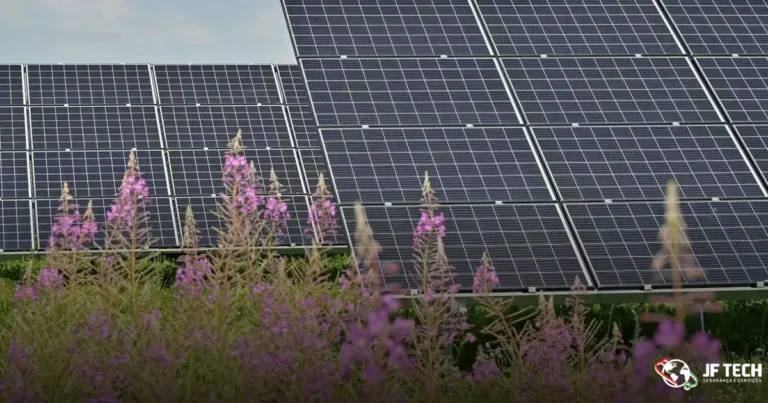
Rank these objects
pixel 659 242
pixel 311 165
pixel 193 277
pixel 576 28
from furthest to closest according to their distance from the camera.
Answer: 1. pixel 311 165
2. pixel 576 28
3. pixel 659 242
4. pixel 193 277

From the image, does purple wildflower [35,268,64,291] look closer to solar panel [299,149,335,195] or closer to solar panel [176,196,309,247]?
solar panel [176,196,309,247]

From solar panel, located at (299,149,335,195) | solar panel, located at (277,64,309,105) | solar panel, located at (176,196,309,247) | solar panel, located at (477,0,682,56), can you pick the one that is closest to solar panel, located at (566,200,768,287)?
solar panel, located at (477,0,682,56)

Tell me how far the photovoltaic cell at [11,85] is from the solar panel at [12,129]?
0.57 m

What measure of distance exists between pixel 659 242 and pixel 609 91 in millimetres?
3589

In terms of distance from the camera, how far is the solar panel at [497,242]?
15117 mm

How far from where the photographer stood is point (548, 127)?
1798 centimetres

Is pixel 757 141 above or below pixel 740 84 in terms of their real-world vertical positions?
below

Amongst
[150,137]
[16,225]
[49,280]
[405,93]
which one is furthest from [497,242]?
[150,137]

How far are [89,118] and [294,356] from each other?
2340 centimetres

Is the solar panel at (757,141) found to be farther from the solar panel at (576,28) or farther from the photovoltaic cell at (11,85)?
the photovoltaic cell at (11,85)

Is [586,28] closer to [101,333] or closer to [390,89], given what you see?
[390,89]

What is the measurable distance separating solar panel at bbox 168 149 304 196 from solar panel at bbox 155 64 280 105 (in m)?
2.93

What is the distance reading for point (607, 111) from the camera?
1850 cm

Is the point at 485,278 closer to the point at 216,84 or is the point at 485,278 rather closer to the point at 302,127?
the point at 302,127
